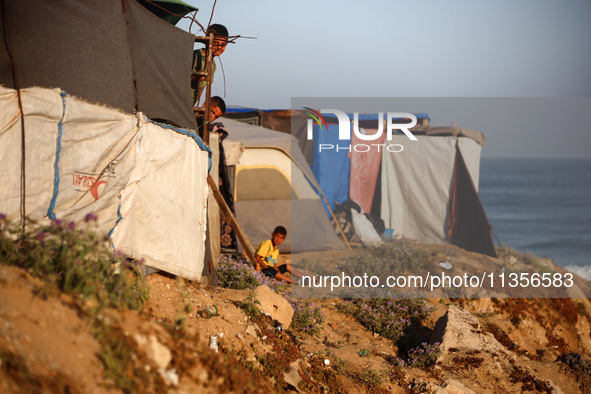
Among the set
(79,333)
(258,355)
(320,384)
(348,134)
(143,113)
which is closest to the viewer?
(79,333)

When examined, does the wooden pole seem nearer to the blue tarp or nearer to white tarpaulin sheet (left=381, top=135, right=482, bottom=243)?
white tarpaulin sheet (left=381, top=135, right=482, bottom=243)

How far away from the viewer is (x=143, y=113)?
4.77 metres

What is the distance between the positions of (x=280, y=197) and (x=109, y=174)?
5957 mm

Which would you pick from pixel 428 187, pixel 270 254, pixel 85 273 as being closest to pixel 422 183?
pixel 428 187

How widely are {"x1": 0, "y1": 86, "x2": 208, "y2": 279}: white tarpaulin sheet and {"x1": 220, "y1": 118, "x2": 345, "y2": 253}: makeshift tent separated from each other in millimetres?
4171

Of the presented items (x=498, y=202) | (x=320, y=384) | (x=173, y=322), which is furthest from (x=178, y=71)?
(x=498, y=202)

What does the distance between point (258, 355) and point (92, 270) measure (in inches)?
56.7

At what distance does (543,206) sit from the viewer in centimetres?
1056

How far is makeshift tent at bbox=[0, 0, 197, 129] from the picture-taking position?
3.90 meters

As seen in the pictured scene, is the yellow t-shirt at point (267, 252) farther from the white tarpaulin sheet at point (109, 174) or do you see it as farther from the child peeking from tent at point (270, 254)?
the white tarpaulin sheet at point (109, 174)

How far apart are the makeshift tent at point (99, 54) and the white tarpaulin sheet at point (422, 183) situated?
5592 mm

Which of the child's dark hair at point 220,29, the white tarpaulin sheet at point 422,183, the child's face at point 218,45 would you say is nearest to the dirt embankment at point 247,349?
the white tarpaulin sheet at point 422,183

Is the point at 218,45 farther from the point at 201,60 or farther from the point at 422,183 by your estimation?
the point at 422,183

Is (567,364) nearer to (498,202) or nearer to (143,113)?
(498,202)
